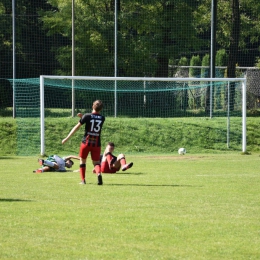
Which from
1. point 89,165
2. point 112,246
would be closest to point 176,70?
point 89,165

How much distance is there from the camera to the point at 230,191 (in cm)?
1402

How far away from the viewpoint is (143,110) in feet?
103

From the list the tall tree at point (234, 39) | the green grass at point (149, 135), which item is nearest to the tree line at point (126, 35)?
the tall tree at point (234, 39)

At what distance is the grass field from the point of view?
8.12 metres

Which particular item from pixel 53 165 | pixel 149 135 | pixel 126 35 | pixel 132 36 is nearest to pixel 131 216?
pixel 53 165

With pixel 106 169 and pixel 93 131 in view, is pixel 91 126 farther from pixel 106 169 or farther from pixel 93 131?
pixel 106 169

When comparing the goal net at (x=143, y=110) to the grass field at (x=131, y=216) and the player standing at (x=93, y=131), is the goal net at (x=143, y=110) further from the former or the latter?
the player standing at (x=93, y=131)

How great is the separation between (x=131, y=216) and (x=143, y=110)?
21045 mm

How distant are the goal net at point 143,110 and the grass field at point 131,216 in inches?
430

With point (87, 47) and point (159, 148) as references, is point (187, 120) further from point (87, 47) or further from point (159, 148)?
point (87, 47)

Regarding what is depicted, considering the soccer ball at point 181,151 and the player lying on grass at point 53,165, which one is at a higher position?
the player lying on grass at point 53,165

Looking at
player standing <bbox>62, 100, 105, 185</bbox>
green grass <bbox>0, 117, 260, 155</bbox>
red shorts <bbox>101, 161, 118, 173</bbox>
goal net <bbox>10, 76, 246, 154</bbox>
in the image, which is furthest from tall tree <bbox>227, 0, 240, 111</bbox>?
player standing <bbox>62, 100, 105, 185</bbox>

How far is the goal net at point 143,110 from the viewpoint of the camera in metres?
29.0

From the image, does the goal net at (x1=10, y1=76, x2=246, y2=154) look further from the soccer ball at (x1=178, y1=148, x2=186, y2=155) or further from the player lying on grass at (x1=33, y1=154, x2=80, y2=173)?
the player lying on grass at (x1=33, y1=154, x2=80, y2=173)
